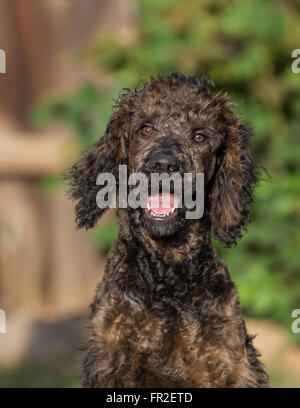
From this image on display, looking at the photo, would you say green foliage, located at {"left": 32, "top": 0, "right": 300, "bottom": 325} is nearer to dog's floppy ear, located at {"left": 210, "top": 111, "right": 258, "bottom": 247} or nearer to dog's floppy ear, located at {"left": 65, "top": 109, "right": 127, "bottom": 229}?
dog's floppy ear, located at {"left": 210, "top": 111, "right": 258, "bottom": 247}

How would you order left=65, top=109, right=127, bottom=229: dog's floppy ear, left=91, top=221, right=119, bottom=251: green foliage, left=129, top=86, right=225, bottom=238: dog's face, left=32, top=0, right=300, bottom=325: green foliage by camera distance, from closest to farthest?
1. left=129, top=86, right=225, bottom=238: dog's face
2. left=65, top=109, right=127, bottom=229: dog's floppy ear
3. left=32, top=0, right=300, bottom=325: green foliage
4. left=91, top=221, right=119, bottom=251: green foliage

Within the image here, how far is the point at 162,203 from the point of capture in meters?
4.38

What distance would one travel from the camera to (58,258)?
33.0 ft

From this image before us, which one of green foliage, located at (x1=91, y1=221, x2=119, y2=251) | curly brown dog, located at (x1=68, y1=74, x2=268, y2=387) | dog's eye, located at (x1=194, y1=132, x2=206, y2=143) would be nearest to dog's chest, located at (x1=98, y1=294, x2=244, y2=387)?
curly brown dog, located at (x1=68, y1=74, x2=268, y2=387)

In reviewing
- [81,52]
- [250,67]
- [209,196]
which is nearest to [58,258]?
[81,52]

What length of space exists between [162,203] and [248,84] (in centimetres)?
575

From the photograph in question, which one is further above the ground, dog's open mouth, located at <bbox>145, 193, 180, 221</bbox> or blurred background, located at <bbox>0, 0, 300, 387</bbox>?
blurred background, located at <bbox>0, 0, 300, 387</bbox>

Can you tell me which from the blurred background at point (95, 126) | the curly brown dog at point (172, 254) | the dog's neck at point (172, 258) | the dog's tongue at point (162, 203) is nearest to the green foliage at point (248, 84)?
the blurred background at point (95, 126)

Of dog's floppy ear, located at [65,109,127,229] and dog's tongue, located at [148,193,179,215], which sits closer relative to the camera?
dog's tongue, located at [148,193,179,215]

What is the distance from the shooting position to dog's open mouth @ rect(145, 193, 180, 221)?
4344 millimetres

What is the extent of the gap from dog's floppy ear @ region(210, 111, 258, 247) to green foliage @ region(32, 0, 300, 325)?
407 centimetres

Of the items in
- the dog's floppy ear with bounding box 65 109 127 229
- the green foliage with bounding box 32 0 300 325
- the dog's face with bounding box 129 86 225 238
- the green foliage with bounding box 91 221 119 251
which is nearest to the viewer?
the dog's face with bounding box 129 86 225 238

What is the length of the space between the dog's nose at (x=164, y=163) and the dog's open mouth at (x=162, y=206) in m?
0.13
